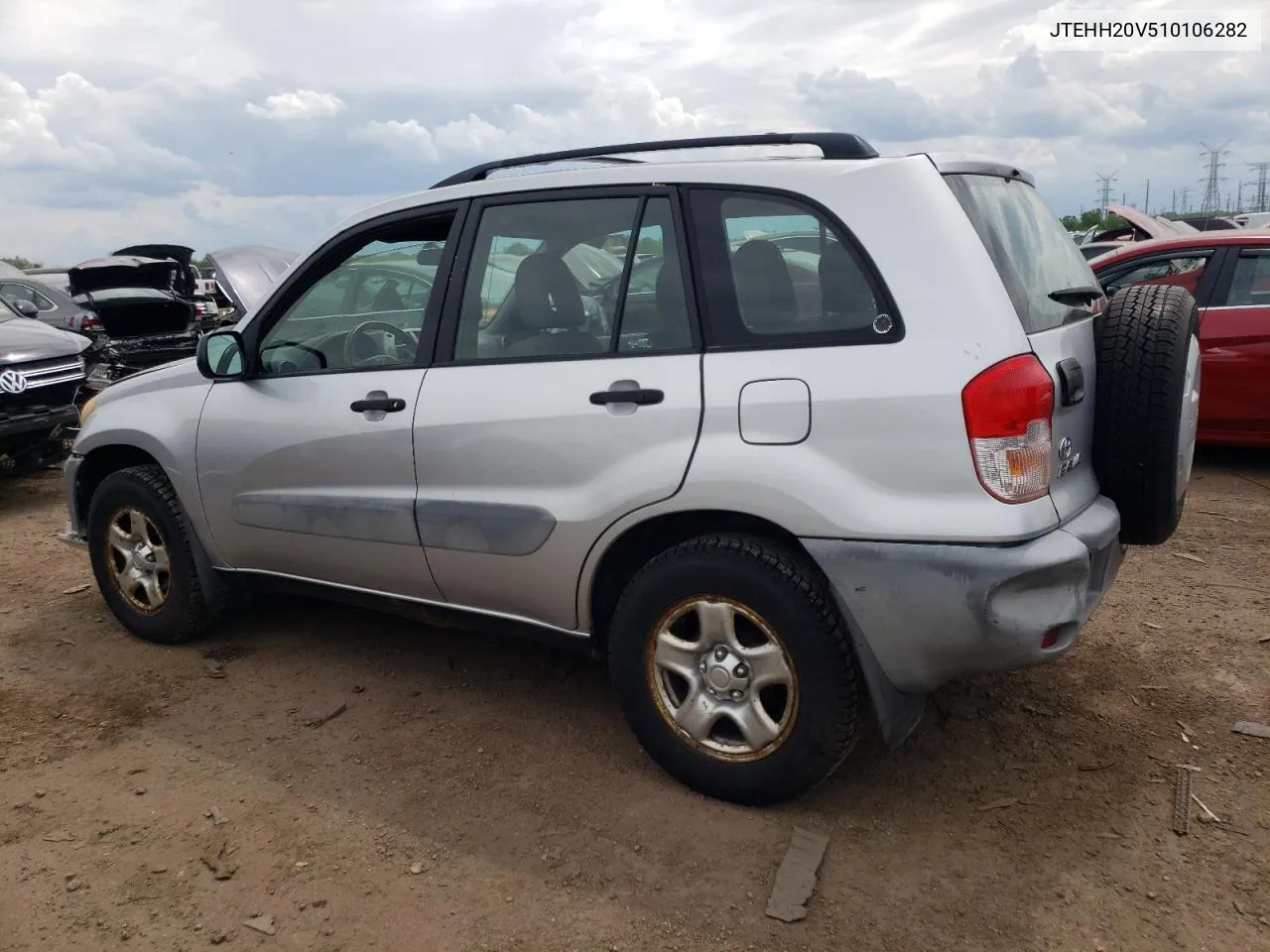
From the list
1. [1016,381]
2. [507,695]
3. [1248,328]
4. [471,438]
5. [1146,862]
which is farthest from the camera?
[1248,328]

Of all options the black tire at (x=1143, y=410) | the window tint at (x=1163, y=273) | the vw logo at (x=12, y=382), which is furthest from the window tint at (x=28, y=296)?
the black tire at (x=1143, y=410)

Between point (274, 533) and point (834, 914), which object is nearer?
point (834, 914)

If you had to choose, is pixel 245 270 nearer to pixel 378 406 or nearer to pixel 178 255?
pixel 378 406

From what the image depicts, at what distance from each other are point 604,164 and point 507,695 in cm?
190

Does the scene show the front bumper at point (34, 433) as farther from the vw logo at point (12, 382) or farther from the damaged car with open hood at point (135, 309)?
the damaged car with open hood at point (135, 309)

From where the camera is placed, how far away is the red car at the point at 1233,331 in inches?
256

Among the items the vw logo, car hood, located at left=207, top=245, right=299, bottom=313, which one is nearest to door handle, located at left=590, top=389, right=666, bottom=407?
car hood, located at left=207, top=245, right=299, bottom=313

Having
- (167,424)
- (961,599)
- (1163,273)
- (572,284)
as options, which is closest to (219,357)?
(167,424)

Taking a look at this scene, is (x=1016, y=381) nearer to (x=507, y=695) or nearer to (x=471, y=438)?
(x=471, y=438)

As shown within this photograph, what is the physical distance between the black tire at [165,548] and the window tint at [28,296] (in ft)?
22.4

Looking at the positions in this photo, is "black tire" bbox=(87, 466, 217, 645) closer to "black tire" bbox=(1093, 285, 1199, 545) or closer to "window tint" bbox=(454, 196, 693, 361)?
"window tint" bbox=(454, 196, 693, 361)

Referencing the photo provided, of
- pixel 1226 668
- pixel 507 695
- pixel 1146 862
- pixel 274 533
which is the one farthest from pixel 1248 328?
pixel 274 533

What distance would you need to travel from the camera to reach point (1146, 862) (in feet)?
8.69

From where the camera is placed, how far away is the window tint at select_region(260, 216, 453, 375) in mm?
3477
